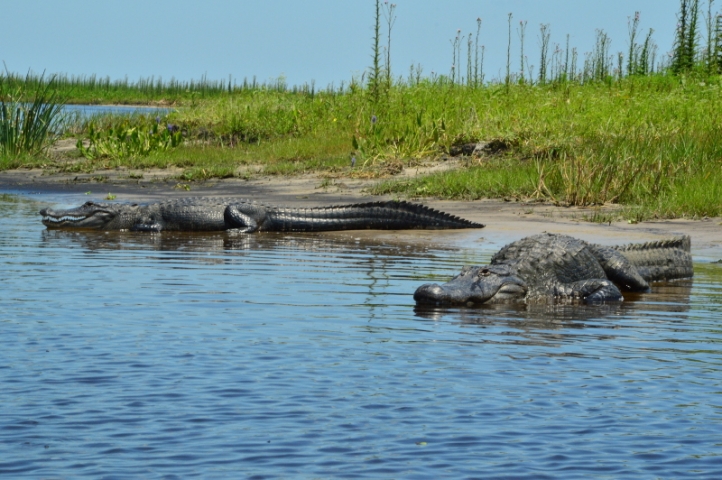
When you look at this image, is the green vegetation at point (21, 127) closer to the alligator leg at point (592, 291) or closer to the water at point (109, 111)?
the water at point (109, 111)

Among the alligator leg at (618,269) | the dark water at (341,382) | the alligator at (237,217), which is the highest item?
the alligator at (237,217)

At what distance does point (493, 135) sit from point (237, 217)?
16.6 feet

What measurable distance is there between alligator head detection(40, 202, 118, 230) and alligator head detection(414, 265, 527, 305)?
20.4 feet

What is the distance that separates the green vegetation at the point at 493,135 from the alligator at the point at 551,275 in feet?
10.8

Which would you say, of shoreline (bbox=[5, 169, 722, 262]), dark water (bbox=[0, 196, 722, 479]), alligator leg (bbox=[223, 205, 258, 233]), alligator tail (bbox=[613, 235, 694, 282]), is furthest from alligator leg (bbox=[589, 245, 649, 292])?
alligator leg (bbox=[223, 205, 258, 233])

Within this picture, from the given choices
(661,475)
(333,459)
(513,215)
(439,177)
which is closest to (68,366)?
(333,459)

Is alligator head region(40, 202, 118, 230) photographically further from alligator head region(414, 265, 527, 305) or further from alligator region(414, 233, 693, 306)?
alligator head region(414, 265, 527, 305)

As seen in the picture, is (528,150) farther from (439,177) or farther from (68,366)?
(68,366)

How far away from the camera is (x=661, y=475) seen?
3.27 m

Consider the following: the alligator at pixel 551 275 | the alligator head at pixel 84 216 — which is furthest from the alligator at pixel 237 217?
the alligator at pixel 551 275

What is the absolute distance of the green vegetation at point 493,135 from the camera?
38.3ft

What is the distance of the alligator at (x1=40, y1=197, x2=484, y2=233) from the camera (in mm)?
10898

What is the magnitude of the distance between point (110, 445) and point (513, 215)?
8306 mm

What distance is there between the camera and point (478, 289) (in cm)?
Answer: 634
